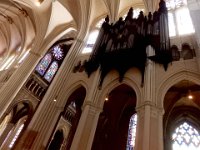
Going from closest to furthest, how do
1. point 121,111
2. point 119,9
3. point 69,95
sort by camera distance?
point 69,95
point 121,111
point 119,9

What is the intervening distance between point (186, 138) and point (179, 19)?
5850 millimetres

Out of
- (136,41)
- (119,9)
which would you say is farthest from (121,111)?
(119,9)

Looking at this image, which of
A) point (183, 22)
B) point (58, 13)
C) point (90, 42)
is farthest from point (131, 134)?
point (58, 13)

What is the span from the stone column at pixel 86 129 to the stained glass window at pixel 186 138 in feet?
13.6

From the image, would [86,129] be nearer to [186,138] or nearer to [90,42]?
[186,138]

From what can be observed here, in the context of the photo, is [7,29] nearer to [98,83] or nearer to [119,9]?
[119,9]

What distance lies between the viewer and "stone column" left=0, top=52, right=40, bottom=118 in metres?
11.0

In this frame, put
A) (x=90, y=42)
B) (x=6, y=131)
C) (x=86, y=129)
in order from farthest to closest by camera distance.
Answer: (x=6, y=131) → (x=90, y=42) → (x=86, y=129)

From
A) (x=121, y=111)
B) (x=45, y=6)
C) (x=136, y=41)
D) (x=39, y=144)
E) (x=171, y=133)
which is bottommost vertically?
(x=39, y=144)

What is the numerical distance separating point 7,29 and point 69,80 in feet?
32.2

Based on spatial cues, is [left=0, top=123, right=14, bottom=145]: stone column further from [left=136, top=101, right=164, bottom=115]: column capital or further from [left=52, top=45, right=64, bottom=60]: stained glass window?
[left=136, top=101, right=164, bottom=115]: column capital

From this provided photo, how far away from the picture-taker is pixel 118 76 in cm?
918

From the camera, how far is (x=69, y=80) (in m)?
10.3

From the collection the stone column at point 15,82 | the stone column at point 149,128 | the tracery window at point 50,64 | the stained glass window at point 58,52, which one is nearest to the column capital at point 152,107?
the stone column at point 149,128
